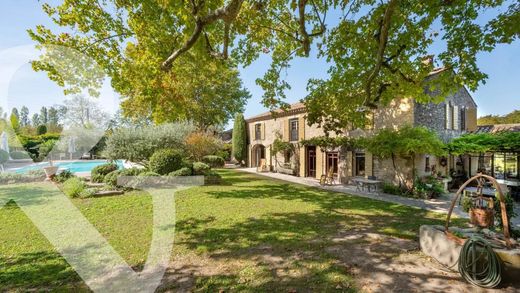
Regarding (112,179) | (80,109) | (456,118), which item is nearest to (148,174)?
(112,179)

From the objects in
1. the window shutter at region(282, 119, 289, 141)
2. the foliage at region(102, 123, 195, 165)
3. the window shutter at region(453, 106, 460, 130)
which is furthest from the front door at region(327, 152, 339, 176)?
the foliage at region(102, 123, 195, 165)

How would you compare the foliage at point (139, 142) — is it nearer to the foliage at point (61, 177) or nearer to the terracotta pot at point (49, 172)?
the foliage at point (61, 177)

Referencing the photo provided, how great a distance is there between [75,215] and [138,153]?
23.5 ft

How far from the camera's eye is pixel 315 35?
763 cm

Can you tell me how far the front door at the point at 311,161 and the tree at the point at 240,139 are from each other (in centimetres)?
1057

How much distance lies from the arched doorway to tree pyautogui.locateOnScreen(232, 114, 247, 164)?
1528 millimetres

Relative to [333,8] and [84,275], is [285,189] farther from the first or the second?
[84,275]

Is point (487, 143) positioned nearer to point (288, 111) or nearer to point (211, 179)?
point (288, 111)

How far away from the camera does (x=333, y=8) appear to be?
25.4 ft

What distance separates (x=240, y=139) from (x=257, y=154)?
294cm

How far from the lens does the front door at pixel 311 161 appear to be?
18500mm

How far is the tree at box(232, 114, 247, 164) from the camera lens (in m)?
27.6

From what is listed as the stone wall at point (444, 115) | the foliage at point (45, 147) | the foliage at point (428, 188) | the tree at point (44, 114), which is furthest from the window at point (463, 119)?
the foliage at point (45, 147)

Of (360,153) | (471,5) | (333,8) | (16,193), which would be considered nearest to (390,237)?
(471,5)
